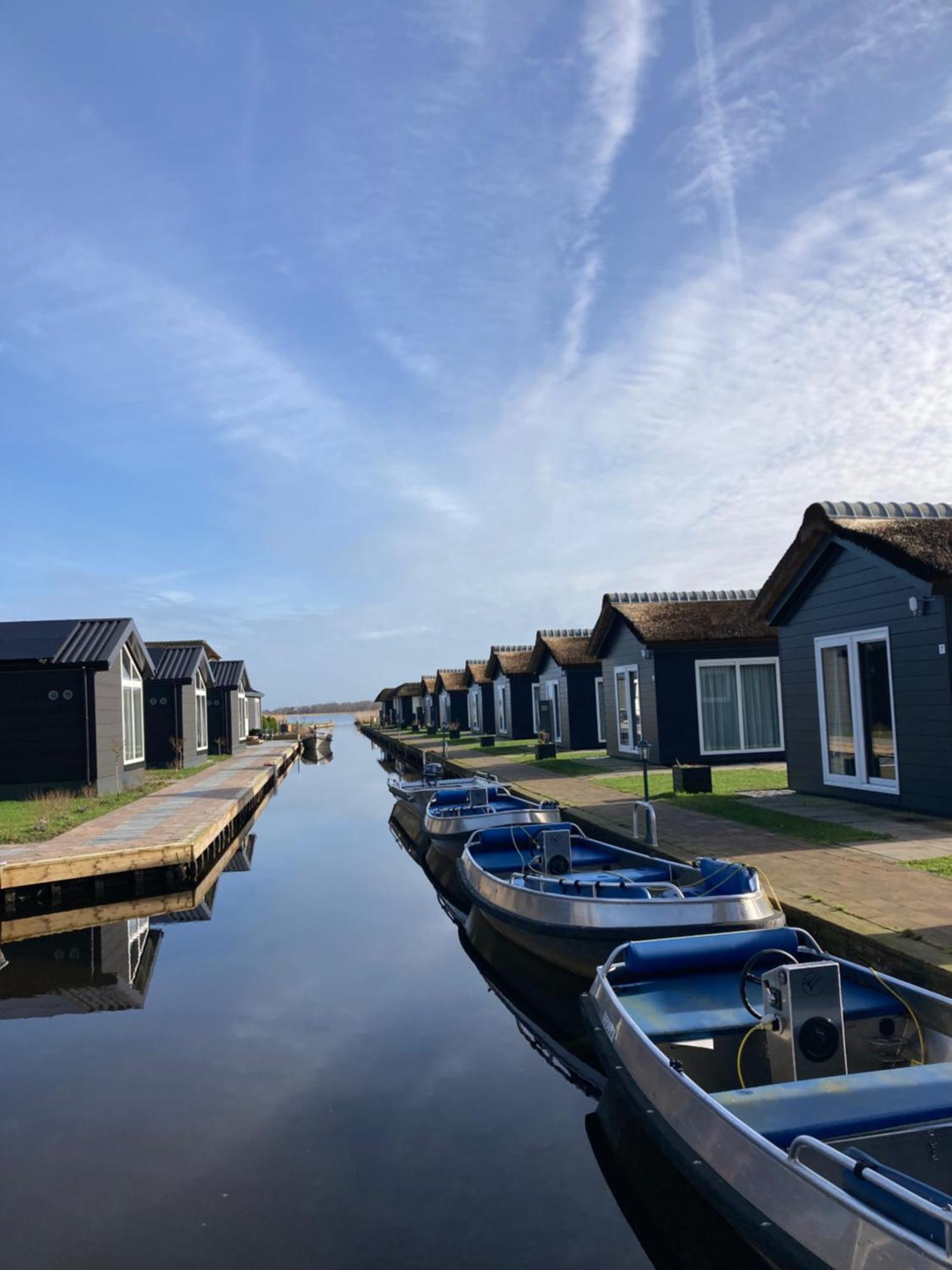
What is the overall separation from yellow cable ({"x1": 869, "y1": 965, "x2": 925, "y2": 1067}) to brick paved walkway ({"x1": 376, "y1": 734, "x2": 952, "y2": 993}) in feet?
3.16

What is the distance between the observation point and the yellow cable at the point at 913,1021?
5008mm

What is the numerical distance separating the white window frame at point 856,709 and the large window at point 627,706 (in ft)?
26.0

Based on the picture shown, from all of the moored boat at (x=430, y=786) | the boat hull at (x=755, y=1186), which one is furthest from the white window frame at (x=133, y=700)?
the boat hull at (x=755, y=1186)

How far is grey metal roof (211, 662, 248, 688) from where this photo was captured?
137 ft

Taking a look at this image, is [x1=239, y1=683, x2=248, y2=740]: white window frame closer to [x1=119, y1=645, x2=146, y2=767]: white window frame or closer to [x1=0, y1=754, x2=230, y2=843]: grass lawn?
[x1=119, y1=645, x2=146, y2=767]: white window frame

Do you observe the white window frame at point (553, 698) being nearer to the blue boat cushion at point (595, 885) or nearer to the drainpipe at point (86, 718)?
the drainpipe at point (86, 718)

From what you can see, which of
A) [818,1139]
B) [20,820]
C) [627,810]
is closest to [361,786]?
[20,820]

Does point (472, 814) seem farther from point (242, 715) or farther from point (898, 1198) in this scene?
point (242, 715)

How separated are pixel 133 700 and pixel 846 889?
69.5 ft

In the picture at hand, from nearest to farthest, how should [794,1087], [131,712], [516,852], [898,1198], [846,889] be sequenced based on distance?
[898,1198]
[794,1087]
[846,889]
[516,852]
[131,712]

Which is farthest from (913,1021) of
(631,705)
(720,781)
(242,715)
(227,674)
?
(242,715)

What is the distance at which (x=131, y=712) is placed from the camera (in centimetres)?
2498

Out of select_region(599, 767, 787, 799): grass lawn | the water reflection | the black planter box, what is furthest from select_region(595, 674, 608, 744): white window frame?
the water reflection

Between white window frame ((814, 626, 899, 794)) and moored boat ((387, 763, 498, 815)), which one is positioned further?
moored boat ((387, 763, 498, 815))
